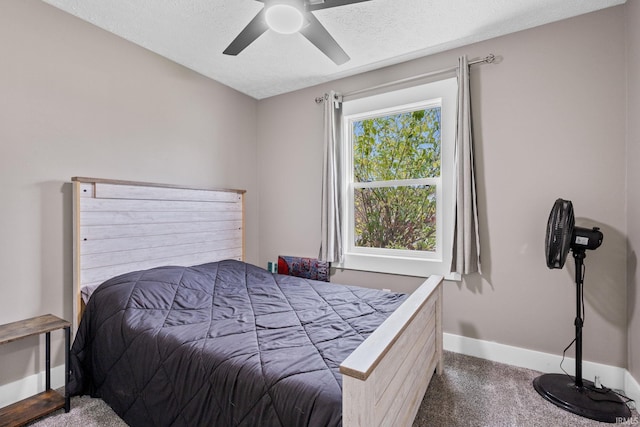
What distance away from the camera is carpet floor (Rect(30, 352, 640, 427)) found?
174 cm

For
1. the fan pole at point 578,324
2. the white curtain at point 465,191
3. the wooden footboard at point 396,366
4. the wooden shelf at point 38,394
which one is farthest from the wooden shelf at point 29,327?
the fan pole at point 578,324

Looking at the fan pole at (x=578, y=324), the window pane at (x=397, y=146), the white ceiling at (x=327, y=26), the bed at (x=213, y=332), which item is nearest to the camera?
the bed at (x=213, y=332)

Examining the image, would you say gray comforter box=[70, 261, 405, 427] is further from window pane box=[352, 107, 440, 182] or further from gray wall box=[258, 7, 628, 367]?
window pane box=[352, 107, 440, 182]

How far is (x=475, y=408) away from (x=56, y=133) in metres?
3.24

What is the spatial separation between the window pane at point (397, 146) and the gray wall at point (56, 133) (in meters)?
1.81

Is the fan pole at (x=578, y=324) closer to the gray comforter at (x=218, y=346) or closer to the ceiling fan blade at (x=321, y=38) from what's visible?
the gray comforter at (x=218, y=346)

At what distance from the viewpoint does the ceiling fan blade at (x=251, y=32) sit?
68.0 inches

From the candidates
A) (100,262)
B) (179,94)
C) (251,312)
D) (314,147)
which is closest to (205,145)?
(179,94)

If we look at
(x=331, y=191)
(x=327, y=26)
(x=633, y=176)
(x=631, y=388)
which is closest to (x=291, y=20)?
(x=327, y=26)

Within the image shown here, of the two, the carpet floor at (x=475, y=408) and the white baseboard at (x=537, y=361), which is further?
the white baseboard at (x=537, y=361)

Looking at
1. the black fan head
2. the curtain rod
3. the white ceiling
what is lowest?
the black fan head

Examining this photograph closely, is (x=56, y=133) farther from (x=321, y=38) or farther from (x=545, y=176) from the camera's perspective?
(x=545, y=176)

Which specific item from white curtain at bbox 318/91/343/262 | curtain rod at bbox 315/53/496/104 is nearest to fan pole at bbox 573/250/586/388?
curtain rod at bbox 315/53/496/104

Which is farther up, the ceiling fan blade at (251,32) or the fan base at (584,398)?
the ceiling fan blade at (251,32)
